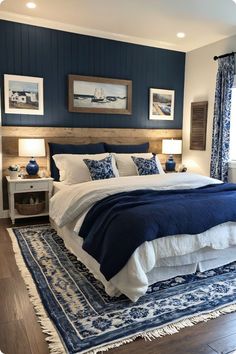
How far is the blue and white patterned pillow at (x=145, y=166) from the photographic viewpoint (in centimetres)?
431

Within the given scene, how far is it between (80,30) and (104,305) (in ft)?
12.9

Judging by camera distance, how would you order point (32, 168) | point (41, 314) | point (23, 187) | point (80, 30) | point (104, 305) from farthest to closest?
point (80, 30)
point (32, 168)
point (23, 187)
point (104, 305)
point (41, 314)

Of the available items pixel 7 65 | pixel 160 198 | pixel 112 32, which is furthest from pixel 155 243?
pixel 112 32

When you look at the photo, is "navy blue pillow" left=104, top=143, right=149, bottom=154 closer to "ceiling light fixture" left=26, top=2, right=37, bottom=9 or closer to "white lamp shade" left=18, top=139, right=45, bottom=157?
"white lamp shade" left=18, top=139, right=45, bottom=157

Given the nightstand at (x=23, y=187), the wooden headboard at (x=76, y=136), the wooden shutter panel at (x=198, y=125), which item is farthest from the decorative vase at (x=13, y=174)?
the wooden shutter panel at (x=198, y=125)

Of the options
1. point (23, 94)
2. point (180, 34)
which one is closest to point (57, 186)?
point (23, 94)

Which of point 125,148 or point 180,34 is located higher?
point 180,34

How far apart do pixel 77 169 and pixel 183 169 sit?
6.95 ft

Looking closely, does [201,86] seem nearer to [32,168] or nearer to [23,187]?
[32,168]

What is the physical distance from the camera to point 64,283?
100 inches

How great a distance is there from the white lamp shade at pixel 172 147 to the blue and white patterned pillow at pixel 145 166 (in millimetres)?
891

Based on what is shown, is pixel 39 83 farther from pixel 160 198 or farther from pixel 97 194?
pixel 160 198

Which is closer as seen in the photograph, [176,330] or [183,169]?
[176,330]

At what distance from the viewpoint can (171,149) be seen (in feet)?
17.2
